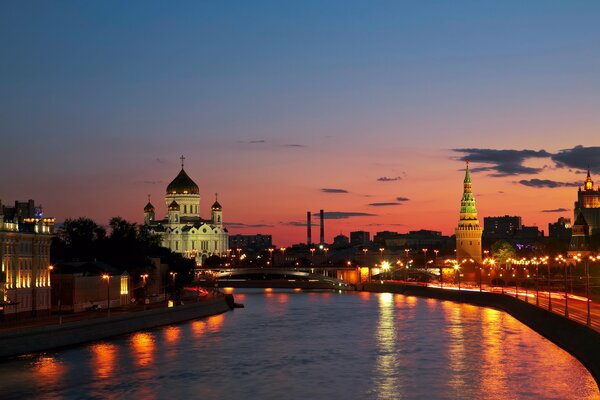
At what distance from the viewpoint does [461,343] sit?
57.4m

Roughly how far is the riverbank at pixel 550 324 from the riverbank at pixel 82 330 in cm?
2304

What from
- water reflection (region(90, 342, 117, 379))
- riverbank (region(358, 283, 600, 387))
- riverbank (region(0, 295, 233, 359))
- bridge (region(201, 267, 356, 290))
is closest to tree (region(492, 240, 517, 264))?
bridge (region(201, 267, 356, 290))

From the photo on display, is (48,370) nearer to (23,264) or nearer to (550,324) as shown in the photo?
(23,264)

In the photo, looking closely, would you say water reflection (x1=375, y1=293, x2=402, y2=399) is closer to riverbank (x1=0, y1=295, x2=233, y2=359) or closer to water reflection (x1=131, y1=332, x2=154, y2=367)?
water reflection (x1=131, y1=332, x2=154, y2=367)

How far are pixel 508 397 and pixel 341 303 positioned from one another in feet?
221

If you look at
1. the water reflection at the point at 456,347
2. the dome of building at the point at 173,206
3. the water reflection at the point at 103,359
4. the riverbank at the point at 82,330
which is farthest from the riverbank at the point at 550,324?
the dome of building at the point at 173,206

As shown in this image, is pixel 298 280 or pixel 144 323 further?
pixel 298 280

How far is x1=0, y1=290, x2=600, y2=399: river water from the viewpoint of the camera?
1571 inches

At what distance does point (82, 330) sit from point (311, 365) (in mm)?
12289

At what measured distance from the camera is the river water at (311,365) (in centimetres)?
3991

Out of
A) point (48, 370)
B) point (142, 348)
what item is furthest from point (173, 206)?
point (48, 370)

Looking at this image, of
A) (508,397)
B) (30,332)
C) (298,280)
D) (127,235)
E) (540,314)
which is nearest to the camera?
(508,397)

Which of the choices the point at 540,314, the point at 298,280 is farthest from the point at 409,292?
the point at 540,314

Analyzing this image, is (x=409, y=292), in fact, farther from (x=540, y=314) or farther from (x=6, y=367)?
(x=6, y=367)
